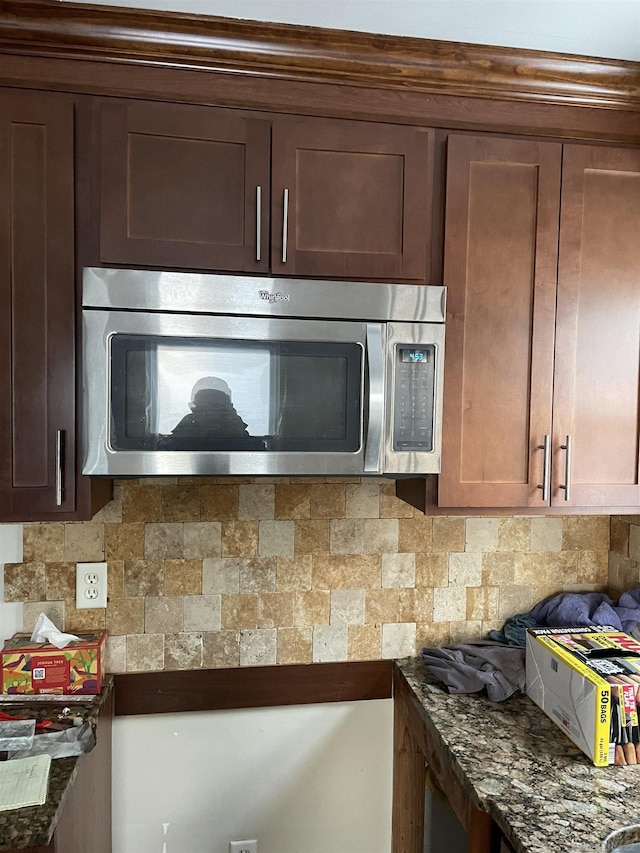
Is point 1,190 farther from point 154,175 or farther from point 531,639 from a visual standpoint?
point 531,639

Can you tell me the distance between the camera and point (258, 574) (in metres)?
1.69

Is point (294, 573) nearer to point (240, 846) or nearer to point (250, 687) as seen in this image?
point (250, 687)

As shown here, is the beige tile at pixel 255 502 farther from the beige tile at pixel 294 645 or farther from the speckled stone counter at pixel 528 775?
the speckled stone counter at pixel 528 775

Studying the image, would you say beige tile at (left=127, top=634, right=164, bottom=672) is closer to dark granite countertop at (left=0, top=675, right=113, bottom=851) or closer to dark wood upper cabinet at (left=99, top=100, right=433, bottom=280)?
dark granite countertop at (left=0, top=675, right=113, bottom=851)

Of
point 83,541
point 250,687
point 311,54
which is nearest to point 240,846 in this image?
point 250,687

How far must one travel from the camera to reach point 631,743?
1.27m

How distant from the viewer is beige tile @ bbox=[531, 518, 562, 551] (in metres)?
1.83

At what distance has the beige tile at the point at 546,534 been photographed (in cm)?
183

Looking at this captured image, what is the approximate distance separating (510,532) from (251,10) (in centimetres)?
150

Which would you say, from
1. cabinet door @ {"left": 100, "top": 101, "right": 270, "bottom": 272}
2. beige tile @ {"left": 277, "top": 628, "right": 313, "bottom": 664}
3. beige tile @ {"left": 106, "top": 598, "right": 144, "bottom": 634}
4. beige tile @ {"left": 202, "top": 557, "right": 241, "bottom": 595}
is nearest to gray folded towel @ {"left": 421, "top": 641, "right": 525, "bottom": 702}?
beige tile @ {"left": 277, "top": 628, "right": 313, "bottom": 664}

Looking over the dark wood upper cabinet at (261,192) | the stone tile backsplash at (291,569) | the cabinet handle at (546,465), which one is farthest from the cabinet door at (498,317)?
the stone tile backsplash at (291,569)

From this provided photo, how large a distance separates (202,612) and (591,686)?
39.1 inches

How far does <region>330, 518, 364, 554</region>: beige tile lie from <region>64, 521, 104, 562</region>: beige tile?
64 cm

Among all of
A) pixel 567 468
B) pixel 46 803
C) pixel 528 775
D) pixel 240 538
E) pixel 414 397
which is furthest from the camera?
pixel 240 538
